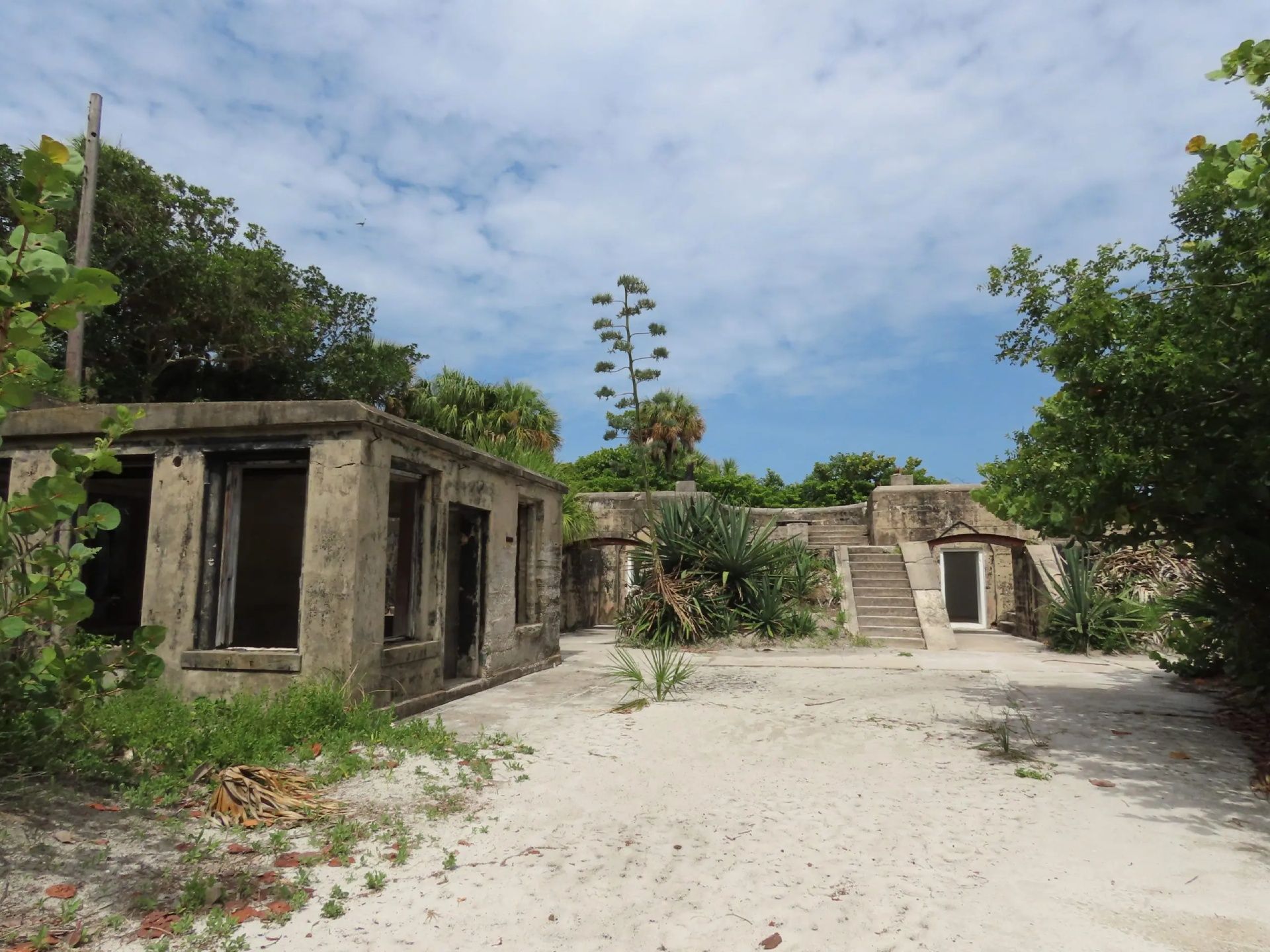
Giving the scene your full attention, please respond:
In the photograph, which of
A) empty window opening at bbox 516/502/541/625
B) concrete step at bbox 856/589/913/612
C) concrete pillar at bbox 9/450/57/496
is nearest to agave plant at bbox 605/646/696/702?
empty window opening at bbox 516/502/541/625

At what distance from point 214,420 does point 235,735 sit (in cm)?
266

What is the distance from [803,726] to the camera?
6578mm

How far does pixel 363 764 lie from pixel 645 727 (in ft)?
7.55

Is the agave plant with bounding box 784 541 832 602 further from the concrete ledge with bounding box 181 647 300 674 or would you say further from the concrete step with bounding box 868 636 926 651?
the concrete ledge with bounding box 181 647 300 674

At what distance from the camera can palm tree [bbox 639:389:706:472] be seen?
28375 millimetres

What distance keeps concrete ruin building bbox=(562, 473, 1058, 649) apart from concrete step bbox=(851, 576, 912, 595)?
2 centimetres

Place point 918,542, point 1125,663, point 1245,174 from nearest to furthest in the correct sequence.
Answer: point 1245,174 < point 1125,663 < point 918,542

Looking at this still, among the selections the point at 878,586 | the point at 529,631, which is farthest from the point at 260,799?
the point at 878,586

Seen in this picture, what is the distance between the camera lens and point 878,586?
14945 mm

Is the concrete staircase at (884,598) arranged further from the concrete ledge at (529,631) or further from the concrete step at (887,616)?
the concrete ledge at (529,631)

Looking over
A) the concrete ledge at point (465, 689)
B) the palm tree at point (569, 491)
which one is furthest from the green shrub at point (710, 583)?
the concrete ledge at point (465, 689)

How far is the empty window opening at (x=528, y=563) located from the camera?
1009 cm

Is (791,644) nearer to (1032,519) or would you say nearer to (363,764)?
(1032,519)

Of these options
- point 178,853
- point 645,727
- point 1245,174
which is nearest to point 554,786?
point 645,727
